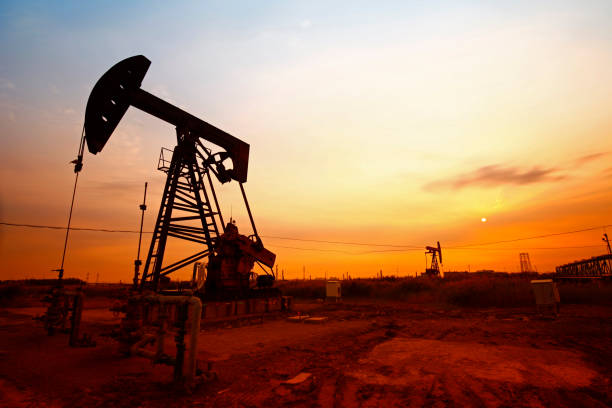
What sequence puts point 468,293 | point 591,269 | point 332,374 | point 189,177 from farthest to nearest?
point 591,269, point 468,293, point 189,177, point 332,374

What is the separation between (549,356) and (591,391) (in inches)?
86.1

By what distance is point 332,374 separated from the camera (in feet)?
15.9

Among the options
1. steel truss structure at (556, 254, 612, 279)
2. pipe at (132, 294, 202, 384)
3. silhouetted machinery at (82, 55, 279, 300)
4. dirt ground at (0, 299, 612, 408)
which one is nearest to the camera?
dirt ground at (0, 299, 612, 408)

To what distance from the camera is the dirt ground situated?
366 centimetres

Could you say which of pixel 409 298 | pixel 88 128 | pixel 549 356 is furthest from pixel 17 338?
pixel 409 298

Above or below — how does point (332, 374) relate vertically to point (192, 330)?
below

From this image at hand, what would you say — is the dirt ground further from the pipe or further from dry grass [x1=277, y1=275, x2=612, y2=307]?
dry grass [x1=277, y1=275, x2=612, y2=307]

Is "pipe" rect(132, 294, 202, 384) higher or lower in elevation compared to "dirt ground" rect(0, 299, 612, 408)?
higher

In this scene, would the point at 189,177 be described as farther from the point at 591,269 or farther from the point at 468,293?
the point at 591,269

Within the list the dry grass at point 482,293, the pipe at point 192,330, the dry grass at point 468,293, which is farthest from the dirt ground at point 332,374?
the dry grass at point 482,293

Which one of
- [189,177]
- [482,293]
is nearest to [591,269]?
[482,293]

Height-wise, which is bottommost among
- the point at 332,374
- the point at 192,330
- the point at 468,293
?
the point at 332,374

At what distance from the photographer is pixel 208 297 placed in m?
12.2

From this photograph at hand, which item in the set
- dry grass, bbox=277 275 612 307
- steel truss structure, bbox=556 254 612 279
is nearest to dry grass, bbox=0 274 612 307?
dry grass, bbox=277 275 612 307
